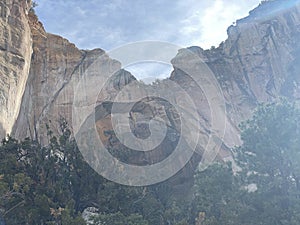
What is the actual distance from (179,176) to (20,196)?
15.4 m

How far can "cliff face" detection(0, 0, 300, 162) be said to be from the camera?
2011 cm

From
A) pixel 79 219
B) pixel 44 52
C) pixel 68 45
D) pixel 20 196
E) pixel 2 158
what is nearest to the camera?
pixel 79 219

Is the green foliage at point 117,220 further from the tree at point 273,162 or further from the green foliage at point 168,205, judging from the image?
the tree at point 273,162

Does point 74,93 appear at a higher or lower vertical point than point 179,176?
higher

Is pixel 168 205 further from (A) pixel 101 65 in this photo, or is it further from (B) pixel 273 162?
(A) pixel 101 65

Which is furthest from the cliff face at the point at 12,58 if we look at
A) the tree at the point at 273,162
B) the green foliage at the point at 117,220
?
the tree at the point at 273,162

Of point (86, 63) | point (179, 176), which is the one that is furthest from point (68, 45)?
point (179, 176)

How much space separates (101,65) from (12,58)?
9894mm

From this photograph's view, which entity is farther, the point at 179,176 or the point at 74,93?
the point at 179,176

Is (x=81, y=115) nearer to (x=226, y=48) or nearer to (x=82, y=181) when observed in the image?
(x=82, y=181)

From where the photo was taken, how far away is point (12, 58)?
64.8 ft

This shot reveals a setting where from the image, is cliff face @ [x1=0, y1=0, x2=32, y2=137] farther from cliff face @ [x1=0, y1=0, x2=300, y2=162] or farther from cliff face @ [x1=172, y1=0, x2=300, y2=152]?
cliff face @ [x1=172, y1=0, x2=300, y2=152]

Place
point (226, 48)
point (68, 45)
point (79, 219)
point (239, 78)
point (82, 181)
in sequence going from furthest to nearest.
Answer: point (226, 48), point (239, 78), point (68, 45), point (82, 181), point (79, 219)

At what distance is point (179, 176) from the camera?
28.8m
